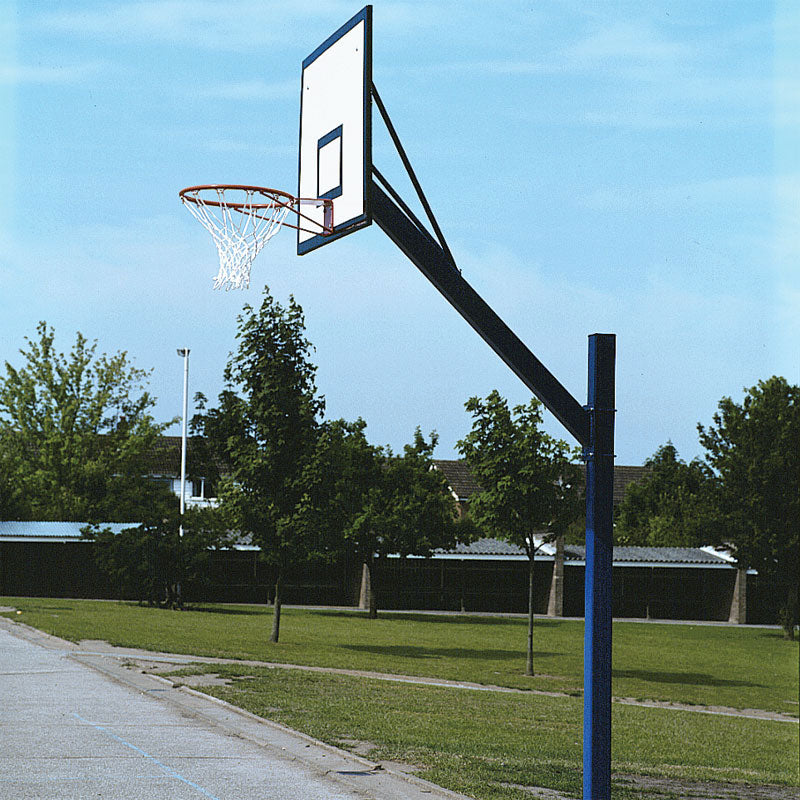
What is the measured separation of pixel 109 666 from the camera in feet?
59.1

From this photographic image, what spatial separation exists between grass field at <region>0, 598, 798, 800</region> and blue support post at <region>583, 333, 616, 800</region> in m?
0.87

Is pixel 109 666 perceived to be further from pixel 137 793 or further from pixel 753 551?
pixel 753 551

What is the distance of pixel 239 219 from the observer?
971cm

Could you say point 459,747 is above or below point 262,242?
below

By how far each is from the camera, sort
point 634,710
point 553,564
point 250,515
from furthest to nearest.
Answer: point 553,564
point 250,515
point 634,710

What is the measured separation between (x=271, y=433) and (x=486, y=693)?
9367 millimetres

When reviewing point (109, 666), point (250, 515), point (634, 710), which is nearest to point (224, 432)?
point (250, 515)

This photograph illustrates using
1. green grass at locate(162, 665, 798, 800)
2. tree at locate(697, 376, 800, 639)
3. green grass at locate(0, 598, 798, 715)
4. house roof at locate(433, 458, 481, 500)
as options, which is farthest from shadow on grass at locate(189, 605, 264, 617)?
house roof at locate(433, 458, 481, 500)

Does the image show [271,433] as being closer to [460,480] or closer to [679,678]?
[679,678]

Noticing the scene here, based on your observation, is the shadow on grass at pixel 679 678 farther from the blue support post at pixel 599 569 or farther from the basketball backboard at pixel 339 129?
the basketball backboard at pixel 339 129

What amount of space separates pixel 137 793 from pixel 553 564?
44195 mm

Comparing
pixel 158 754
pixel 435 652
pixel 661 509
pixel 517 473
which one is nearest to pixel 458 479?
pixel 661 509

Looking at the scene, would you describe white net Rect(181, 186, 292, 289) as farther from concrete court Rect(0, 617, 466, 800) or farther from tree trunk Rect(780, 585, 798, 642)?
tree trunk Rect(780, 585, 798, 642)

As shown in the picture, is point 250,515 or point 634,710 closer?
point 634,710
